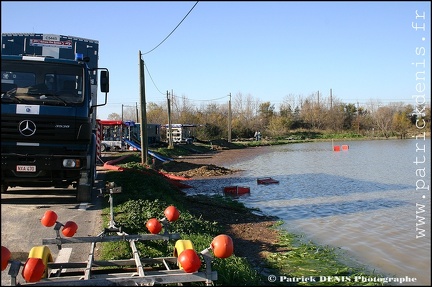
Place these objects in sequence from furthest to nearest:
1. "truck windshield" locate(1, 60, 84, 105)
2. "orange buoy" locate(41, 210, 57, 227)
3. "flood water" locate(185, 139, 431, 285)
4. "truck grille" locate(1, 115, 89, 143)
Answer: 1. "truck windshield" locate(1, 60, 84, 105)
2. "truck grille" locate(1, 115, 89, 143)
3. "flood water" locate(185, 139, 431, 285)
4. "orange buoy" locate(41, 210, 57, 227)

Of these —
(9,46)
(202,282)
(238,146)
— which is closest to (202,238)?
(202,282)

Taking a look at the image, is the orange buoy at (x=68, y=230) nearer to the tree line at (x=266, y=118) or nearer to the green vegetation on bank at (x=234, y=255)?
the green vegetation on bank at (x=234, y=255)

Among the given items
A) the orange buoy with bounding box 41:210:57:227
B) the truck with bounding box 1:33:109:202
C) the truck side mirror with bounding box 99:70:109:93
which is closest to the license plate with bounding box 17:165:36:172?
the truck with bounding box 1:33:109:202

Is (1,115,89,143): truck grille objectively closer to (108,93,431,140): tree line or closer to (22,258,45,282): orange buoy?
(22,258,45,282): orange buoy

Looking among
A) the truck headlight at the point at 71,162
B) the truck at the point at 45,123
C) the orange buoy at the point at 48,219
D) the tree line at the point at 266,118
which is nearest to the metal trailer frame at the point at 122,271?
the orange buoy at the point at 48,219

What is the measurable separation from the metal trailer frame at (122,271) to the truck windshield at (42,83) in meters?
3.21

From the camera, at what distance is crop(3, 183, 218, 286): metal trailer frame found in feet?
15.6

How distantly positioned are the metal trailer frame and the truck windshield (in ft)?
10.5

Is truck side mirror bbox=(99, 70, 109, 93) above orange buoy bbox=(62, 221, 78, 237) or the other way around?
above

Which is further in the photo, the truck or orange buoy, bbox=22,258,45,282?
the truck

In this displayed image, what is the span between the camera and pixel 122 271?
6016mm

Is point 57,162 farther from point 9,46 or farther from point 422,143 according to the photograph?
point 422,143

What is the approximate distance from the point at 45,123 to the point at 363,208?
957 centimetres

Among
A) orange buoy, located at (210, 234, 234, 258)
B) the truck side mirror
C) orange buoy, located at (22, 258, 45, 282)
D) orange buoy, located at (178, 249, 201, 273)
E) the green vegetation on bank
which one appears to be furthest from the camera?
A: the truck side mirror
